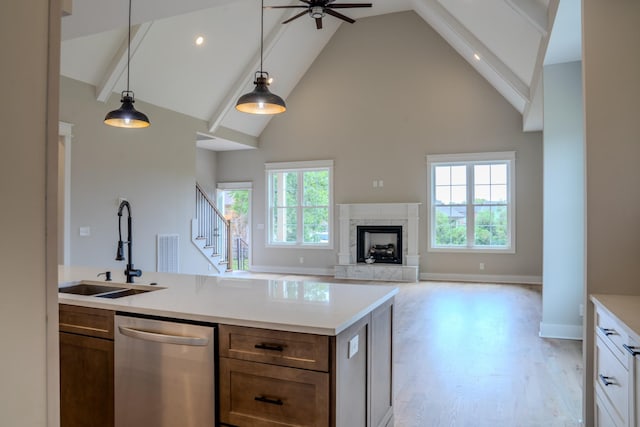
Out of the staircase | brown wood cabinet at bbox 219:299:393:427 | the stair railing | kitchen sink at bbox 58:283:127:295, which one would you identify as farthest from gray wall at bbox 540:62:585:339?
the stair railing

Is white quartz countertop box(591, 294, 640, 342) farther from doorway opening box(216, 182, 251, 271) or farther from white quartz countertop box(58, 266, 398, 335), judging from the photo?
doorway opening box(216, 182, 251, 271)

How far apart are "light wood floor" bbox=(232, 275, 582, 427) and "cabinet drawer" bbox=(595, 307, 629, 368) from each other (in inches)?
38.7

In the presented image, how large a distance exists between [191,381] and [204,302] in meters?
0.39

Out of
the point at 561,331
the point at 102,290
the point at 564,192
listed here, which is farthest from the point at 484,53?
the point at 102,290

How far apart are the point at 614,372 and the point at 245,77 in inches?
306

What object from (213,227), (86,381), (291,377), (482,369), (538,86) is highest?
(538,86)

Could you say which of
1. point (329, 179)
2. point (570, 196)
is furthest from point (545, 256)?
point (329, 179)

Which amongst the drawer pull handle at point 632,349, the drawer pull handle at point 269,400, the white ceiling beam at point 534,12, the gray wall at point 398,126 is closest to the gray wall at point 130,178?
the gray wall at point 398,126

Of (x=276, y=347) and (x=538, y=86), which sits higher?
(x=538, y=86)

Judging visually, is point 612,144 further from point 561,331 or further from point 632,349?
point 561,331

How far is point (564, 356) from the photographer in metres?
4.12

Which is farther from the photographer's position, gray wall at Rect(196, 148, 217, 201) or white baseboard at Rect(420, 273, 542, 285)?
gray wall at Rect(196, 148, 217, 201)

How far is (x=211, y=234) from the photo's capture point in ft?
30.2

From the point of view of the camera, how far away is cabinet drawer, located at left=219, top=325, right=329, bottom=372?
5.79 ft
